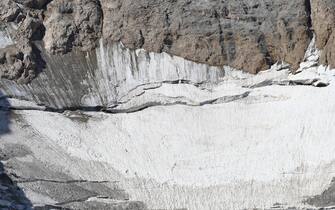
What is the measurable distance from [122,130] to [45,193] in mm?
4274

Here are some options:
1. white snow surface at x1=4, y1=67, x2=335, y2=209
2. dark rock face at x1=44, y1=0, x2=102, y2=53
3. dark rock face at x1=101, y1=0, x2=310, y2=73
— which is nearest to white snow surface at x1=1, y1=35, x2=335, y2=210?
white snow surface at x1=4, y1=67, x2=335, y2=209

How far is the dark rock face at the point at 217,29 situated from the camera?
31766 mm

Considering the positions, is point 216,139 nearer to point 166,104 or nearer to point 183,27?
point 166,104

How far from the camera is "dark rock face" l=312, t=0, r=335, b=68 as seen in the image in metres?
31.2

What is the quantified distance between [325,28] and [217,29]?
4.35 m

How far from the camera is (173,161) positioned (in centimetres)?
2878

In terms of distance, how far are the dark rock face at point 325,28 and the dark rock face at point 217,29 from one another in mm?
493

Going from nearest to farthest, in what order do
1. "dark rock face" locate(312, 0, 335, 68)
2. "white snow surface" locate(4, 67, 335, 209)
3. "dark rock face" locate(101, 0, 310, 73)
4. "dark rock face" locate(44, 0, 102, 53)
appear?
"white snow surface" locate(4, 67, 335, 209) < "dark rock face" locate(312, 0, 335, 68) < "dark rock face" locate(101, 0, 310, 73) < "dark rock face" locate(44, 0, 102, 53)

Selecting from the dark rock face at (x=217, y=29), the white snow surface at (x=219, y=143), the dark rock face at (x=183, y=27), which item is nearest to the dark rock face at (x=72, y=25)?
the dark rock face at (x=183, y=27)

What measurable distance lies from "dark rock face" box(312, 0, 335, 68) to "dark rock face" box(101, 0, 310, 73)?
19.4 inches

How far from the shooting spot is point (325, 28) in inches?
1239

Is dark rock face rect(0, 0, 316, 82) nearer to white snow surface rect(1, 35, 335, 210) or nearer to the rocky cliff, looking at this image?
the rocky cliff

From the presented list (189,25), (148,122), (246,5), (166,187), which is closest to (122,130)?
(148,122)

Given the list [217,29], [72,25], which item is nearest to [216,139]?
[217,29]
